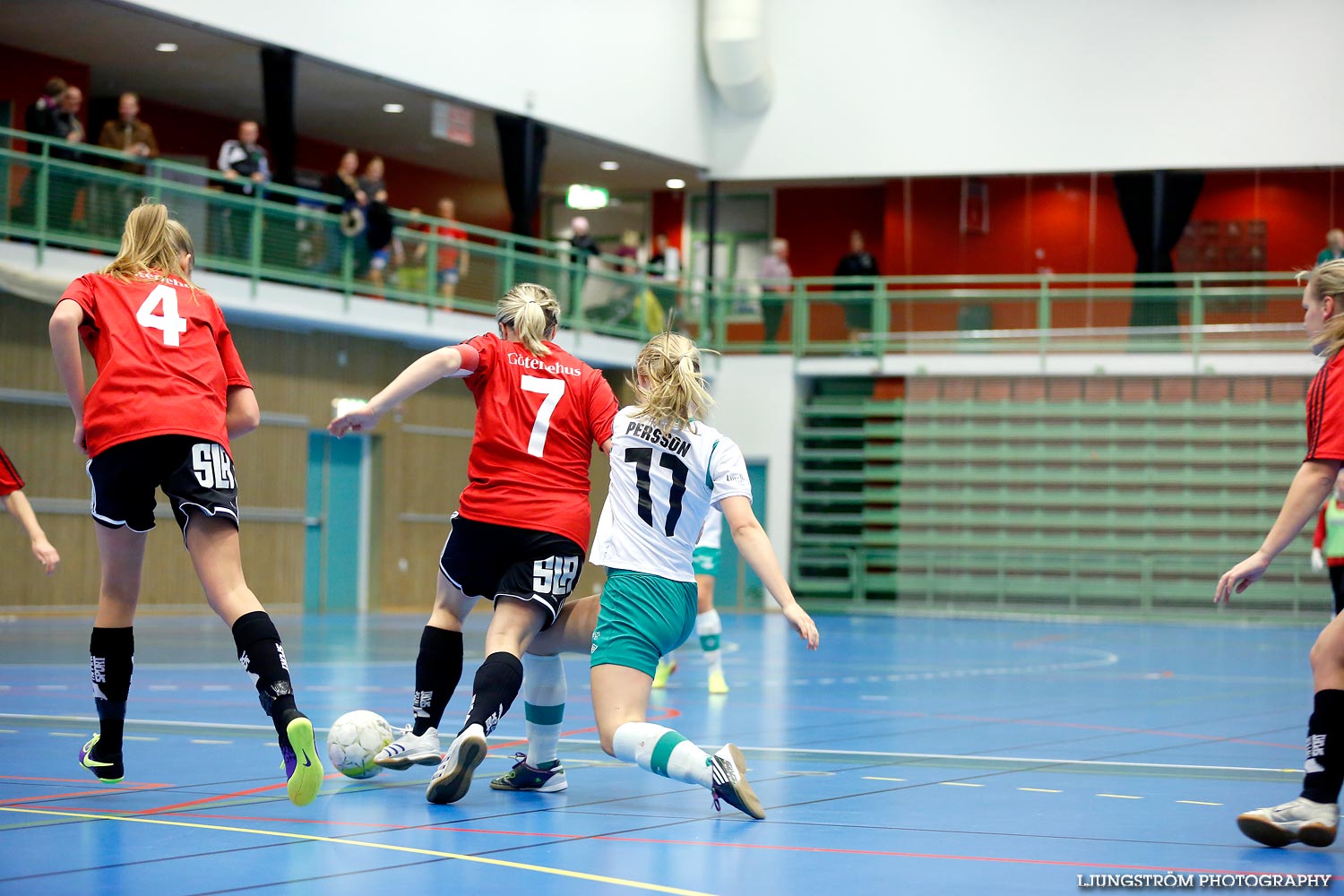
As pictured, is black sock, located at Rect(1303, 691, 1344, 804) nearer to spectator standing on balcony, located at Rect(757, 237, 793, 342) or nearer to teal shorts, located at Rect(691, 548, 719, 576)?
teal shorts, located at Rect(691, 548, 719, 576)

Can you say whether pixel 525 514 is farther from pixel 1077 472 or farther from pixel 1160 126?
pixel 1160 126

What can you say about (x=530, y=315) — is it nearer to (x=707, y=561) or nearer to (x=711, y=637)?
(x=711, y=637)

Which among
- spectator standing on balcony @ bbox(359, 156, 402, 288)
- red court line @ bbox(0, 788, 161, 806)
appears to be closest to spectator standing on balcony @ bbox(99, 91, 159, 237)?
spectator standing on balcony @ bbox(359, 156, 402, 288)

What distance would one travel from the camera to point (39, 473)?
1916 cm

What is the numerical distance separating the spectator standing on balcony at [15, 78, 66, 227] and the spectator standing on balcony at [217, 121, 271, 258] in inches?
83.1

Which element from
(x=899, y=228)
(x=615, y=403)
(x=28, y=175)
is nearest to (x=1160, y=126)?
(x=899, y=228)

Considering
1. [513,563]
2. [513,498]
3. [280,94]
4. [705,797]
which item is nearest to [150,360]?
[513,498]

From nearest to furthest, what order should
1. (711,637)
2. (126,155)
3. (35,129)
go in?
1. (711,637)
2. (35,129)
3. (126,155)

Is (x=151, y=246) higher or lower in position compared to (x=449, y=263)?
lower

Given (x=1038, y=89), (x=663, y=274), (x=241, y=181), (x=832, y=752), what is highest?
(x=1038, y=89)

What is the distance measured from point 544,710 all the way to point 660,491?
1.01 metres

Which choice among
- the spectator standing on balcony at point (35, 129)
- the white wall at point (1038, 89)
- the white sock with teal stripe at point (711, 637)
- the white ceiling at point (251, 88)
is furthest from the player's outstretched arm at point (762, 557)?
the white wall at point (1038, 89)

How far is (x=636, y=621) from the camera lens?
580cm

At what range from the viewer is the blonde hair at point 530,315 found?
6324 millimetres
